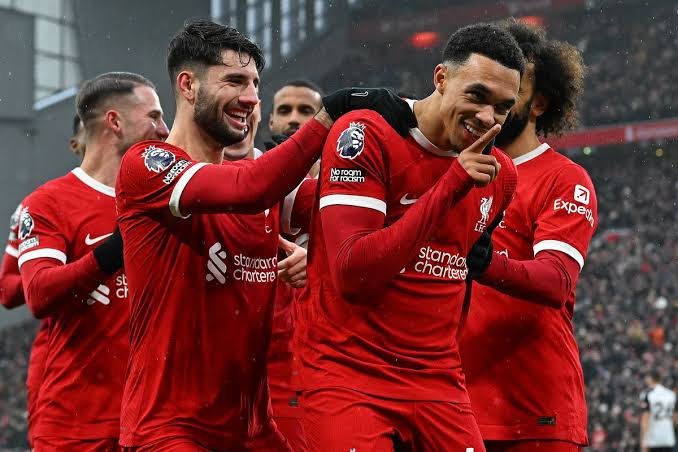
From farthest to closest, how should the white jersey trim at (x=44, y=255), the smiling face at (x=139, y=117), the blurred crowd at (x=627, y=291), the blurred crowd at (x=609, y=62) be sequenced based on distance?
1. the blurred crowd at (x=609, y=62)
2. the blurred crowd at (x=627, y=291)
3. the smiling face at (x=139, y=117)
4. the white jersey trim at (x=44, y=255)

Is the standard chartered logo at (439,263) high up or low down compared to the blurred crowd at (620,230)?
up

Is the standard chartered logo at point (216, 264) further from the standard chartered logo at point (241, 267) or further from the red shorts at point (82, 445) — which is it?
the red shorts at point (82, 445)

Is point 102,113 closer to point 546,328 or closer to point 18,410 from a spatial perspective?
point 546,328

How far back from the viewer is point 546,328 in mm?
4559

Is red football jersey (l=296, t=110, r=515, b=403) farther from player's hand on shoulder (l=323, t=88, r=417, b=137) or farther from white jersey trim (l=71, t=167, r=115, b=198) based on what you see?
white jersey trim (l=71, t=167, r=115, b=198)

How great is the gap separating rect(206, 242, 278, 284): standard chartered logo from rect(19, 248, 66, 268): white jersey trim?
1.32m

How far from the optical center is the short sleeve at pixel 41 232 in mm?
4723

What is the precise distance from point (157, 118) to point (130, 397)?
196 cm

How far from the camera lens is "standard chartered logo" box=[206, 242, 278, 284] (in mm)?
3646

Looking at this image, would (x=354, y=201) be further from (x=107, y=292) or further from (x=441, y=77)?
(x=107, y=292)

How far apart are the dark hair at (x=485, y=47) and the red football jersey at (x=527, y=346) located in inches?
41.9

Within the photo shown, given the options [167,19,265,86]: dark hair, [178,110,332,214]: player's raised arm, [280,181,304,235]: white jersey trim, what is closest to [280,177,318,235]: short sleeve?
[280,181,304,235]: white jersey trim

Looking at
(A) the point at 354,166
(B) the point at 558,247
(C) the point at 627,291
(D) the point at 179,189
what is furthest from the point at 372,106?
(C) the point at 627,291

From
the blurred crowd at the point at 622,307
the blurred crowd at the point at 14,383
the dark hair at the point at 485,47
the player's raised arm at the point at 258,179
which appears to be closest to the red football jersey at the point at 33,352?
the player's raised arm at the point at 258,179
